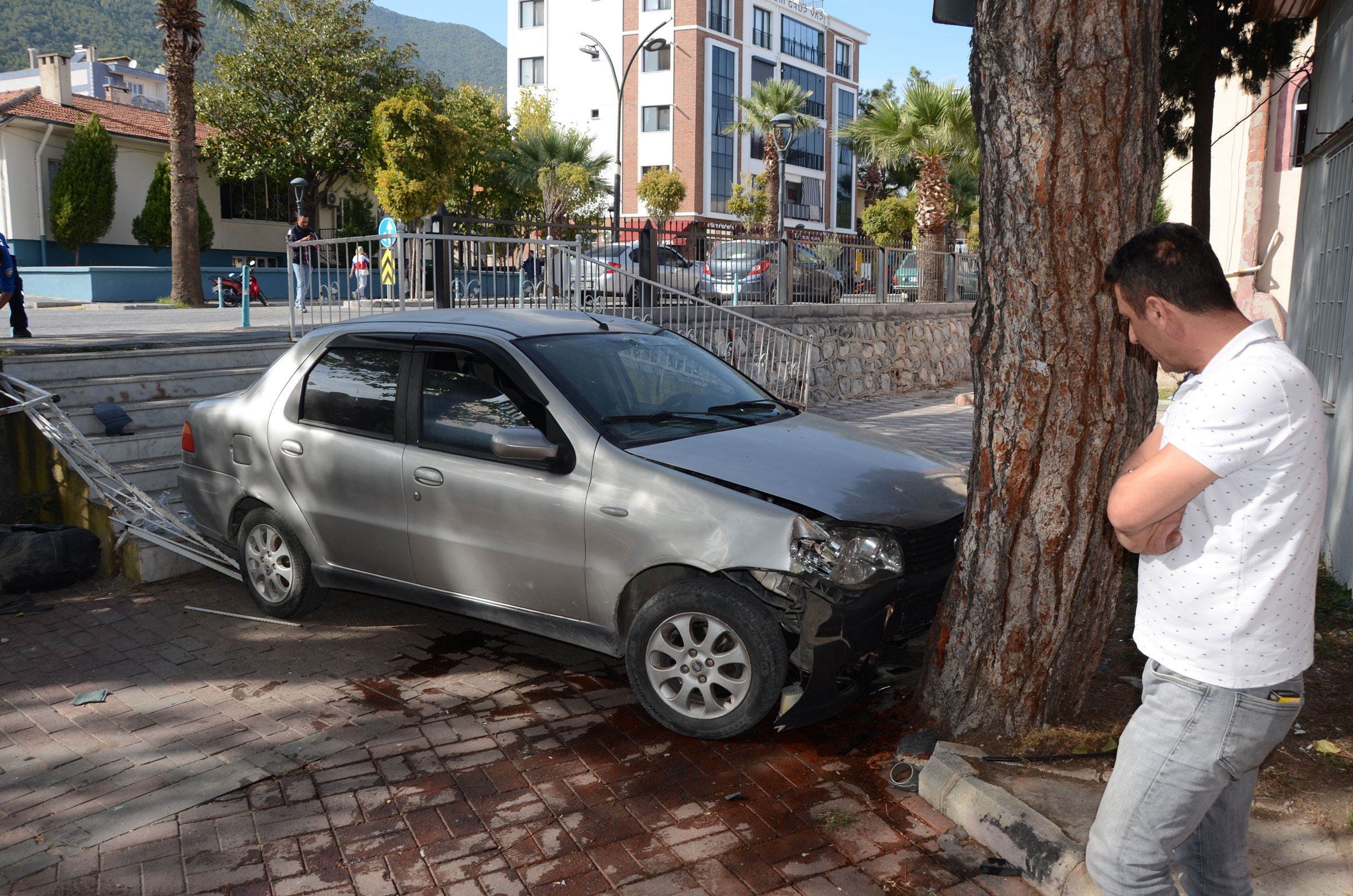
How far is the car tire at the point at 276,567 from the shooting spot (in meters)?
5.78

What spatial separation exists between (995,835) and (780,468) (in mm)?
1701

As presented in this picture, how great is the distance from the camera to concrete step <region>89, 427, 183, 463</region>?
7840 mm

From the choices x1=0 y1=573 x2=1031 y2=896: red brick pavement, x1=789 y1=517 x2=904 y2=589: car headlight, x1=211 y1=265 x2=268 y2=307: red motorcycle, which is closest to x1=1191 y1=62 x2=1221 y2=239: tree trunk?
x1=789 y1=517 x2=904 y2=589: car headlight

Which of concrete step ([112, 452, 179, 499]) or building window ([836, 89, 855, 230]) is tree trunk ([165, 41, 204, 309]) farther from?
building window ([836, 89, 855, 230])

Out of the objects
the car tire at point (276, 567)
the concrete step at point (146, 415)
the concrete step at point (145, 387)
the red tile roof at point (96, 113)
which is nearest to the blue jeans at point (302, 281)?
the concrete step at point (145, 387)

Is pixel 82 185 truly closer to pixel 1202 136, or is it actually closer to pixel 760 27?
pixel 1202 136

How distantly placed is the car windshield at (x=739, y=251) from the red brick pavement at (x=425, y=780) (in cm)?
980

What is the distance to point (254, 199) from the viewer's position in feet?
125

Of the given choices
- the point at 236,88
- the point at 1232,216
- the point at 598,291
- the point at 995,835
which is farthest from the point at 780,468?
the point at 236,88

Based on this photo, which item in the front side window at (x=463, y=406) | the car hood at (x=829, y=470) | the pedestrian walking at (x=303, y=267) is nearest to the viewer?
the car hood at (x=829, y=470)

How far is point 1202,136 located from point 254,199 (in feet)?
118

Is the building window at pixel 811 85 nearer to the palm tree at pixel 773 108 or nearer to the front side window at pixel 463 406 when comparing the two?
the palm tree at pixel 773 108

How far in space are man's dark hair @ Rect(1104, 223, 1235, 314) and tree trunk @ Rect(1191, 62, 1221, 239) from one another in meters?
6.32

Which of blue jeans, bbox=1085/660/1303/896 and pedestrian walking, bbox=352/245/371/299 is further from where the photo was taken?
pedestrian walking, bbox=352/245/371/299
